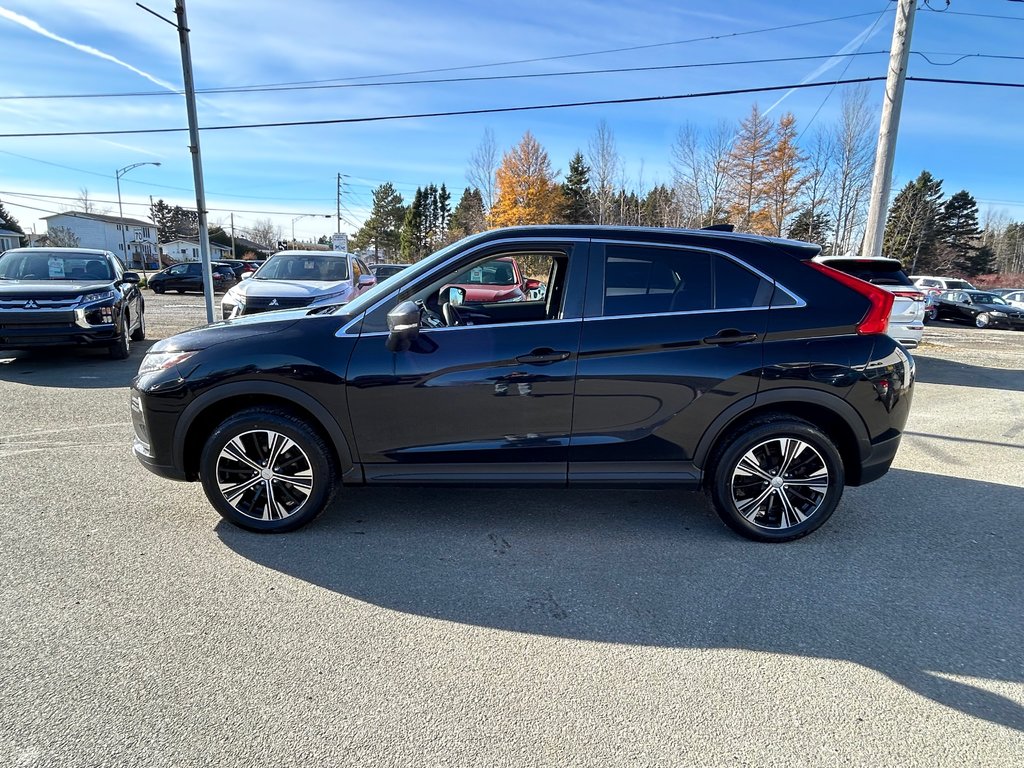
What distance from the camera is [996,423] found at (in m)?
6.91

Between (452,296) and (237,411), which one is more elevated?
(452,296)

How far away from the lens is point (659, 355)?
351 centimetres

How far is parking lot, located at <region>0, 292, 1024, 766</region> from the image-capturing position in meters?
2.16

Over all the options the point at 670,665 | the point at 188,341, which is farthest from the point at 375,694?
the point at 188,341

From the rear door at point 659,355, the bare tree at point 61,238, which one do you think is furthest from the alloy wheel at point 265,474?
the bare tree at point 61,238

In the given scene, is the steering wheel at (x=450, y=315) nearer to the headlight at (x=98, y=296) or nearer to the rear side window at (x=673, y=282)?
the rear side window at (x=673, y=282)

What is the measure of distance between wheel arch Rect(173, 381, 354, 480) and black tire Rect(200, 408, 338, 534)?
0.06m

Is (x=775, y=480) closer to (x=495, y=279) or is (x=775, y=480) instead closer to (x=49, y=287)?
(x=495, y=279)

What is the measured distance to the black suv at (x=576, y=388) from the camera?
11.4 ft

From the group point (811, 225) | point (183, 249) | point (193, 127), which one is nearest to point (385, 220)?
point (183, 249)

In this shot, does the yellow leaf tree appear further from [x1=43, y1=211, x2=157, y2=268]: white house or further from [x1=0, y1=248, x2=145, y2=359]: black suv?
[x1=43, y1=211, x2=157, y2=268]: white house

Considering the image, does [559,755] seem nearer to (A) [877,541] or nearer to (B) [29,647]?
(B) [29,647]

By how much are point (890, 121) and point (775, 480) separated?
10998mm

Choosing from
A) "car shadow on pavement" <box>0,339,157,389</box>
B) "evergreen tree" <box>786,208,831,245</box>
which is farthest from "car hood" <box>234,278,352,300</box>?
"evergreen tree" <box>786,208,831,245</box>
